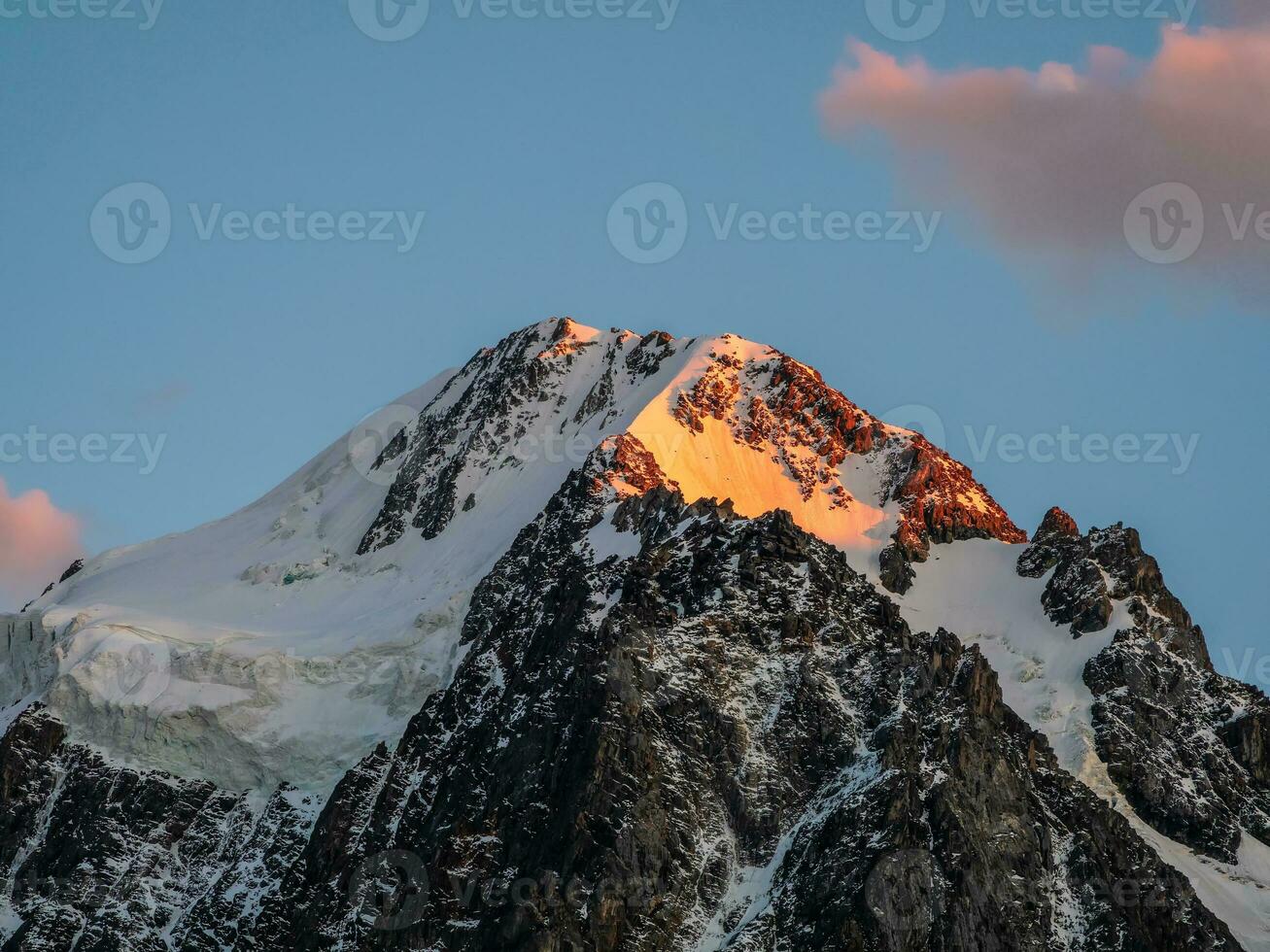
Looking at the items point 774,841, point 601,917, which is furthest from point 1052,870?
point 601,917

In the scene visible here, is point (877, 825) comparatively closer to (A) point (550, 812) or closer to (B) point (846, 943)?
(B) point (846, 943)

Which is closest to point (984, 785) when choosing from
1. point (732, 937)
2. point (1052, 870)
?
point (1052, 870)

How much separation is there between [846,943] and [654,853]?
15272 millimetres

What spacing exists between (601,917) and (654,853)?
22.9 ft

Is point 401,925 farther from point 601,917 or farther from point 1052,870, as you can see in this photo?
point 1052,870

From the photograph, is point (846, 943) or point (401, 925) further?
point (401, 925)

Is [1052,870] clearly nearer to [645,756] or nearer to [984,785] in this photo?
[984,785]

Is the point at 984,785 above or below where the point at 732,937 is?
above

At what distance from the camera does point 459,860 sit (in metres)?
198

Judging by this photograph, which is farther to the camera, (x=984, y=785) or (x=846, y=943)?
(x=984, y=785)

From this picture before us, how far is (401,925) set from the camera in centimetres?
19812

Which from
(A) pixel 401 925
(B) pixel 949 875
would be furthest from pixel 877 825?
(A) pixel 401 925

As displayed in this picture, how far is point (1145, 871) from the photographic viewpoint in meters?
199

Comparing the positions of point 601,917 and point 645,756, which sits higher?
point 645,756
